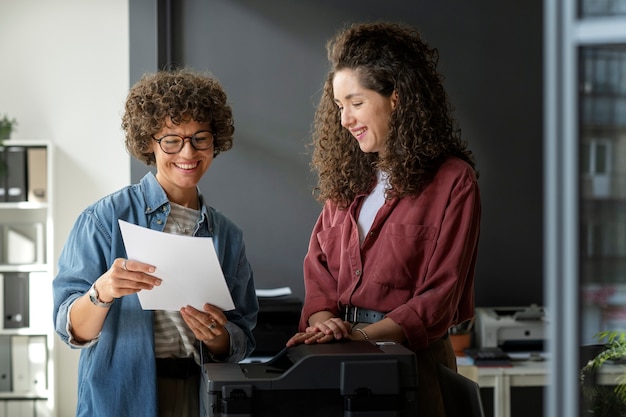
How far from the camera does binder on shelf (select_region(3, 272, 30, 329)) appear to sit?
5.26m

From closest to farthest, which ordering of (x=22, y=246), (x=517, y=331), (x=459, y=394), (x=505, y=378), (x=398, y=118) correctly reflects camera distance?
(x=459, y=394), (x=398, y=118), (x=505, y=378), (x=517, y=331), (x=22, y=246)

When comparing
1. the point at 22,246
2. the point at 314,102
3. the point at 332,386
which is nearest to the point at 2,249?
the point at 22,246

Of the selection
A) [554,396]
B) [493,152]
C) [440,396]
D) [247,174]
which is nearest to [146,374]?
[440,396]

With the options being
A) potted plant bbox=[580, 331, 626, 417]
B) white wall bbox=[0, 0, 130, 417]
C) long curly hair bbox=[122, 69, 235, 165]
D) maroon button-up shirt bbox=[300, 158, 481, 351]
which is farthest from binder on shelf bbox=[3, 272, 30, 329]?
potted plant bbox=[580, 331, 626, 417]

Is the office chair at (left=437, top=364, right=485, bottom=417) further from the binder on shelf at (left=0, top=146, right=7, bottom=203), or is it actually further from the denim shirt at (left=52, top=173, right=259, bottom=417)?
the binder on shelf at (left=0, top=146, right=7, bottom=203)

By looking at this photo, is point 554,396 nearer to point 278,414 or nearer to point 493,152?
point 278,414

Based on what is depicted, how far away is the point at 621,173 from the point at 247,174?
12.2 feet

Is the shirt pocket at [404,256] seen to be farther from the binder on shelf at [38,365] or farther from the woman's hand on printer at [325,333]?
the binder on shelf at [38,365]

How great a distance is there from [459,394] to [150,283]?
2.67 ft

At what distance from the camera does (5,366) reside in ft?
17.3

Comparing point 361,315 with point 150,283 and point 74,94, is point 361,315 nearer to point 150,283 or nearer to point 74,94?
point 150,283

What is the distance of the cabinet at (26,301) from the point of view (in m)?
5.26

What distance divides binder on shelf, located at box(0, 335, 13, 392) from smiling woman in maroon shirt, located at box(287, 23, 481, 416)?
3.41 m

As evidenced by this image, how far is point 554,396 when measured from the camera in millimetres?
1367
